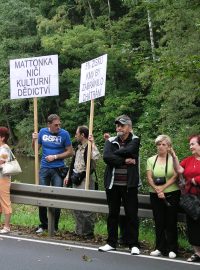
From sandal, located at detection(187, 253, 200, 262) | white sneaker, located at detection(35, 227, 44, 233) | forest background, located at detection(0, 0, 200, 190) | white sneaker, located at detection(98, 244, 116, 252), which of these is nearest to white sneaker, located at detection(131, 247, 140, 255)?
white sneaker, located at detection(98, 244, 116, 252)

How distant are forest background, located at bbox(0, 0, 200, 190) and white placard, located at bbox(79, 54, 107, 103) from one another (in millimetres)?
9576

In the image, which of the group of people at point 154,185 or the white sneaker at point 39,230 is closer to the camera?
the group of people at point 154,185

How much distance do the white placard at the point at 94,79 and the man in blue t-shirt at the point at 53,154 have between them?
669 mm

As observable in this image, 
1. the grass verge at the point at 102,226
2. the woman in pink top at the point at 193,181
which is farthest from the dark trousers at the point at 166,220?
the grass verge at the point at 102,226

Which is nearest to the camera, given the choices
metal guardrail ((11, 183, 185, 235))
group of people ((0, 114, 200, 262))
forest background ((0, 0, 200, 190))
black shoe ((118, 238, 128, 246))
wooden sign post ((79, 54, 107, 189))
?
group of people ((0, 114, 200, 262))

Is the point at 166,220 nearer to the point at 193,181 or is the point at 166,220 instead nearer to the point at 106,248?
the point at 193,181

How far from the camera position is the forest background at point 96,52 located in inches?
809

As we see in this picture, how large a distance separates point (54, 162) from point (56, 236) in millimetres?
1188

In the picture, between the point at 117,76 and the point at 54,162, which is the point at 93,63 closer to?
the point at 54,162

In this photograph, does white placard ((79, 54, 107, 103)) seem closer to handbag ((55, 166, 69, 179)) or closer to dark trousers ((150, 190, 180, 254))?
handbag ((55, 166, 69, 179))

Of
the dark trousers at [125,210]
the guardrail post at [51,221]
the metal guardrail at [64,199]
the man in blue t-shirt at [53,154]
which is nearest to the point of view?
the dark trousers at [125,210]

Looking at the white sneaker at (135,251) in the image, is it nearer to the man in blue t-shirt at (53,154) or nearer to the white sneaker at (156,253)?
the white sneaker at (156,253)

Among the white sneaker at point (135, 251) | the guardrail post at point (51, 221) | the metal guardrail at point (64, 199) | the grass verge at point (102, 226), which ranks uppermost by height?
the metal guardrail at point (64, 199)

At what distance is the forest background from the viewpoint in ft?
67.4
